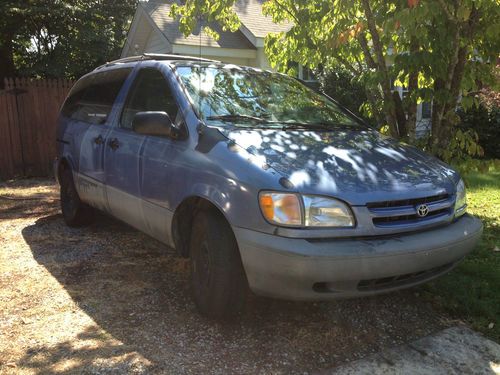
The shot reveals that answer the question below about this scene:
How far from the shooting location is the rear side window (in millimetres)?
4727

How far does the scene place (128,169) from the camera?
405cm

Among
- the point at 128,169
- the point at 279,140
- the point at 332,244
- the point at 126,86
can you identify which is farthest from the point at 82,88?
the point at 332,244

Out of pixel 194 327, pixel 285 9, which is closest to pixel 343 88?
pixel 285 9

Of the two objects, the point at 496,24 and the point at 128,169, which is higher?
the point at 496,24

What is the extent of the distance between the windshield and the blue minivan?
1cm

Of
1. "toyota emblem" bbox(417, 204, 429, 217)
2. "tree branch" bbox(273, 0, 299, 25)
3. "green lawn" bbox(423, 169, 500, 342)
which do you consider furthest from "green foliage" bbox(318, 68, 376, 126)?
"toyota emblem" bbox(417, 204, 429, 217)

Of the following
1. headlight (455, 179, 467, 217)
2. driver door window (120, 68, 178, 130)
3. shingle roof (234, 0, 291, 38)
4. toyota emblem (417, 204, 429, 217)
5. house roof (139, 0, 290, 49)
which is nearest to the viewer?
toyota emblem (417, 204, 429, 217)

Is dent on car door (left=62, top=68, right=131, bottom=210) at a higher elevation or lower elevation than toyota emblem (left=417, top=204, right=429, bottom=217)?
higher

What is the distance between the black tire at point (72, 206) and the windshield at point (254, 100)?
2.20 meters

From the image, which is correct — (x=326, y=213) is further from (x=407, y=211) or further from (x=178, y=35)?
(x=178, y=35)

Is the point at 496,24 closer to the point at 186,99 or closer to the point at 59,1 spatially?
the point at 186,99

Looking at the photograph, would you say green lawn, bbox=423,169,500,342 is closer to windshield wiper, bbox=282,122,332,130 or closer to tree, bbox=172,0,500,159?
tree, bbox=172,0,500,159

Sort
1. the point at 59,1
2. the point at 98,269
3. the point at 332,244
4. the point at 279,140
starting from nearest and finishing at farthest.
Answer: the point at 332,244, the point at 279,140, the point at 98,269, the point at 59,1

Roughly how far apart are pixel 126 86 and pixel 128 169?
35.7 inches
